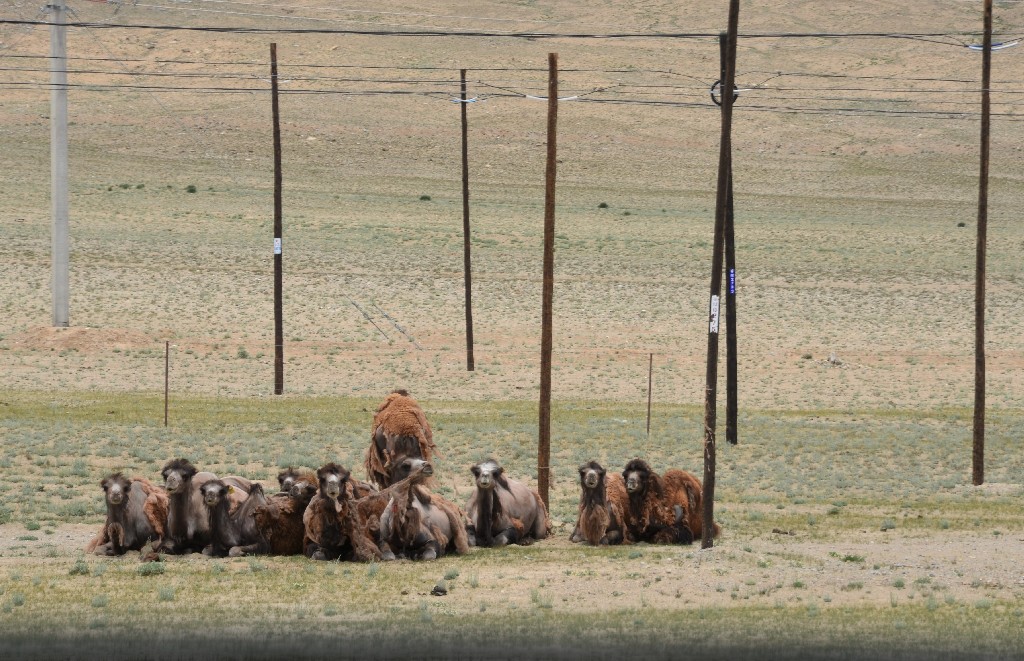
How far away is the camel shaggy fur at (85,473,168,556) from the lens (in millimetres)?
18188

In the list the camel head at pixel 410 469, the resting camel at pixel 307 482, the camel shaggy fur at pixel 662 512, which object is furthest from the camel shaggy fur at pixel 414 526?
the camel shaggy fur at pixel 662 512

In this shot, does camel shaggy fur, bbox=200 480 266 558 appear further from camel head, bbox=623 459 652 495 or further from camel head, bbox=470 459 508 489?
camel head, bbox=623 459 652 495

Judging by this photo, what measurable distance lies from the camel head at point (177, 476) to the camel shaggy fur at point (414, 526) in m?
2.33

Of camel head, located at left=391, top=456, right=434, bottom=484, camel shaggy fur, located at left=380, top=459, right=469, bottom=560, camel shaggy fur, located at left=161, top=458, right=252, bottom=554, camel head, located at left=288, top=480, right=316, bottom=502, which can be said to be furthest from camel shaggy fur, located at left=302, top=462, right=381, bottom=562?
camel shaggy fur, located at left=161, top=458, right=252, bottom=554

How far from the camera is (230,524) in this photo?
1852 cm

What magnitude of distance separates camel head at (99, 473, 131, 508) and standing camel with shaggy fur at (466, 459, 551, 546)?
4105 millimetres

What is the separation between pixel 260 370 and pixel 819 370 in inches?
664

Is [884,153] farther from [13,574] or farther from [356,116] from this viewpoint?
[13,574]

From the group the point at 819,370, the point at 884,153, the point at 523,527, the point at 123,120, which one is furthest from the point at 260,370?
the point at 884,153

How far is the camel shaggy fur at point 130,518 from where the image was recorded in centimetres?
1819

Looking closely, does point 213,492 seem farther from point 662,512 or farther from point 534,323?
point 534,323

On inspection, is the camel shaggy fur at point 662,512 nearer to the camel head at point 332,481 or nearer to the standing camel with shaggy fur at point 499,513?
the standing camel with shaggy fur at point 499,513

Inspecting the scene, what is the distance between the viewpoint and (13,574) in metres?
17.0

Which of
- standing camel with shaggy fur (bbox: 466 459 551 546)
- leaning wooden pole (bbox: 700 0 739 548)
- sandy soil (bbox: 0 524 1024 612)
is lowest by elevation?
sandy soil (bbox: 0 524 1024 612)
